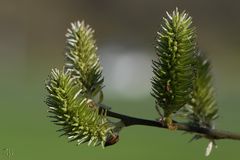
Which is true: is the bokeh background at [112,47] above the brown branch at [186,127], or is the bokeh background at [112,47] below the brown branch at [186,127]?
above

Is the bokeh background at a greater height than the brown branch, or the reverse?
the bokeh background

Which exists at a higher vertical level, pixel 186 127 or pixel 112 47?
pixel 112 47

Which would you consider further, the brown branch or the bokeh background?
the bokeh background

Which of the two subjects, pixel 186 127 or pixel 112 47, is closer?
pixel 186 127

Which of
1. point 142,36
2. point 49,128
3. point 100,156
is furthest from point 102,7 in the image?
point 100,156

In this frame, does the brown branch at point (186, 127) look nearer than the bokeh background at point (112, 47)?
Yes
